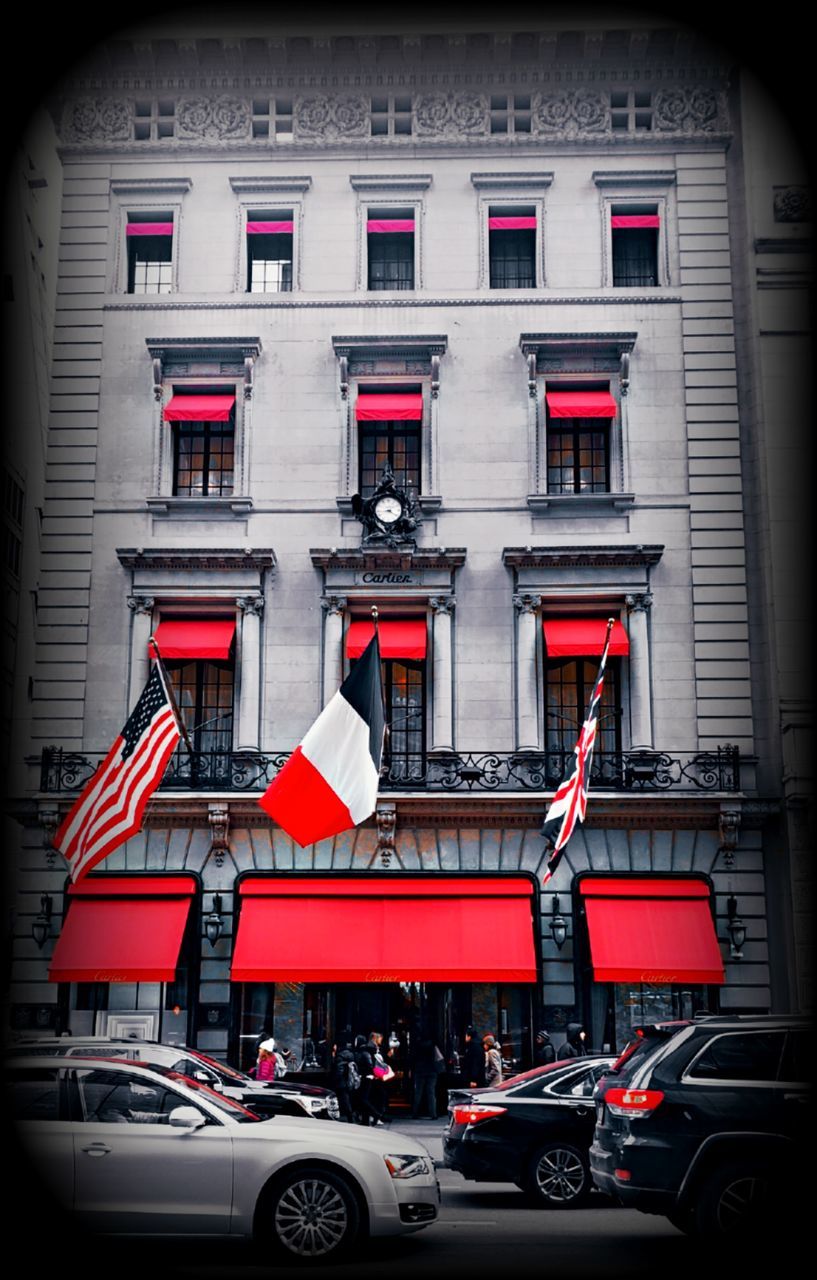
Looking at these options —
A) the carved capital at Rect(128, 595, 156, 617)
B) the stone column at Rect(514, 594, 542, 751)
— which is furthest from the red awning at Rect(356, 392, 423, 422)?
the carved capital at Rect(128, 595, 156, 617)

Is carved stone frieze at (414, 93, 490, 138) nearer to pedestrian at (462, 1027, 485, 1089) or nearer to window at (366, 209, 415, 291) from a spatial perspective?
window at (366, 209, 415, 291)

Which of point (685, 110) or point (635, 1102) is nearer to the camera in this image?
point (635, 1102)

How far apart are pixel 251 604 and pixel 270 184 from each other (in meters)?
9.19

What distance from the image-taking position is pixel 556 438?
2812cm

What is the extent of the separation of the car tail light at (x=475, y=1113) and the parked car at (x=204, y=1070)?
2147 mm

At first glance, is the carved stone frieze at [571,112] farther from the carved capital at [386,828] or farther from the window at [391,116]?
the carved capital at [386,828]

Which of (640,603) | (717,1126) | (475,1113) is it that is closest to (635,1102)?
(717,1126)

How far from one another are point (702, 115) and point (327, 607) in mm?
13194

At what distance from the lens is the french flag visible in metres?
20.1

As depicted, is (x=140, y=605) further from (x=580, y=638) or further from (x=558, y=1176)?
(x=558, y=1176)

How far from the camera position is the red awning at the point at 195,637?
2652cm

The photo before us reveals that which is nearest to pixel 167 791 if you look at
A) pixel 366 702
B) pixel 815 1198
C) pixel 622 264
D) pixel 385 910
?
pixel 385 910

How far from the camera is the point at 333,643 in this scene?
2667 cm

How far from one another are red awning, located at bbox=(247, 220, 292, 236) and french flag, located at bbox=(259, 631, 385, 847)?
1304cm
